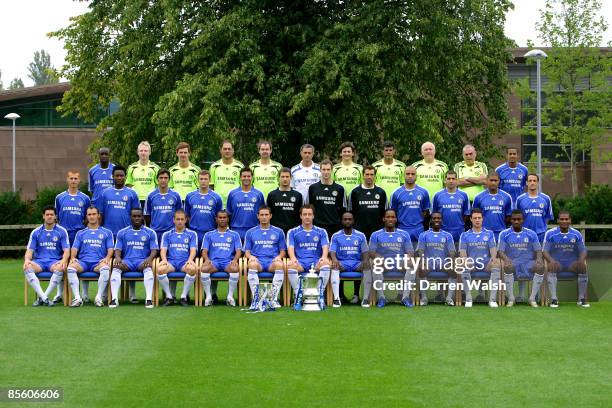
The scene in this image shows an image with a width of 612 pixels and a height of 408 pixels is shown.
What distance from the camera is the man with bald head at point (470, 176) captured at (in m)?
16.1

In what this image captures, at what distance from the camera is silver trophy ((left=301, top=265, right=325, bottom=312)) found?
14.6 m

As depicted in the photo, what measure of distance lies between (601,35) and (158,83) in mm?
20674

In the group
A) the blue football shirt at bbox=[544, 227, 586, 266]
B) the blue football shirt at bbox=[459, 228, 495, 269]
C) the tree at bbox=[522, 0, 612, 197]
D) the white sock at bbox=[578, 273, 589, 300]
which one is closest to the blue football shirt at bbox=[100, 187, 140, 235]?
the blue football shirt at bbox=[459, 228, 495, 269]

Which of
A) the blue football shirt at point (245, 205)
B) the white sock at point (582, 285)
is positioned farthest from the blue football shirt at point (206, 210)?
the white sock at point (582, 285)

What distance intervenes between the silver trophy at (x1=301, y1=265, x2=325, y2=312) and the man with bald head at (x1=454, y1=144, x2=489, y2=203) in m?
2.94

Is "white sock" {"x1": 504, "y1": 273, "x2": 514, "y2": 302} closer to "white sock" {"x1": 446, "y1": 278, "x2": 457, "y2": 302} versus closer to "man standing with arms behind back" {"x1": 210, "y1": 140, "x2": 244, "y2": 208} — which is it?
"white sock" {"x1": 446, "y1": 278, "x2": 457, "y2": 302}

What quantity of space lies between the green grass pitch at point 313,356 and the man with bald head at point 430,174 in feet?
7.30

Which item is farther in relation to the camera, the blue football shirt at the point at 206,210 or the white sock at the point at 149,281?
the blue football shirt at the point at 206,210

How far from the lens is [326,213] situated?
1577cm

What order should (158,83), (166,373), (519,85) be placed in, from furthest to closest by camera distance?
(519,85) → (158,83) → (166,373)

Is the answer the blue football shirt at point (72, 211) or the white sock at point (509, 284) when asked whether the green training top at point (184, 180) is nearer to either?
the blue football shirt at point (72, 211)

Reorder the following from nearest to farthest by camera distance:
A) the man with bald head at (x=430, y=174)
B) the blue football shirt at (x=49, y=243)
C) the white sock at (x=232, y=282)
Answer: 1. the white sock at (x=232, y=282)
2. the blue football shirt at (x=49, y=243)
3. the man with bald head at (x=430, y=174)

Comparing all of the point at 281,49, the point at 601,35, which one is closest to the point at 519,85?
the point at 601,35

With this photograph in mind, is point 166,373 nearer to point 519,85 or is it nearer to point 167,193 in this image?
point 167,193
